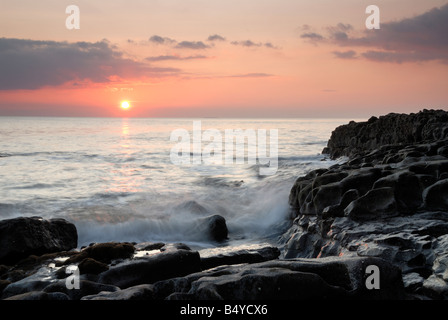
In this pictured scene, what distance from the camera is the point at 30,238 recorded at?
10.6m

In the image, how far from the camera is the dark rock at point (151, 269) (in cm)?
789

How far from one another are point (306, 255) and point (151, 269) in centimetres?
417

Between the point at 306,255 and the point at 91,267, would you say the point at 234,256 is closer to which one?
the point at 306,255

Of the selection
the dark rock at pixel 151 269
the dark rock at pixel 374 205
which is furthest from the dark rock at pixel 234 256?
the dark rock at pixel 374 205

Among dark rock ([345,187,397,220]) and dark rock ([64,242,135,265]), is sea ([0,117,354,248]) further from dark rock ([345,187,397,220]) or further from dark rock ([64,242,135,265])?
dark rock ([345,187,397,220])

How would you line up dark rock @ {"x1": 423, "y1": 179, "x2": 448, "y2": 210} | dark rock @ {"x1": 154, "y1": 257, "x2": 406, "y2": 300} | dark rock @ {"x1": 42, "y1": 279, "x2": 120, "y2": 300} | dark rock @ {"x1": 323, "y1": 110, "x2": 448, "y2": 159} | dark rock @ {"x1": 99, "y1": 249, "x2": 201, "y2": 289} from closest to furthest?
dark rock @ {"x1": 154, "y1": 257, "x2": 406, "y2": 300} → dark rock @ {"x1": 42, "y1": 279, "x2": 120, "y2": 300} → dark rock @ {"x1": 99, "y1": 249, "x2": 201, "y2": 289} → dark rock @ {"x1": 423, "y1": 179, "x2": 448, "y2": 210} → dark rock @ {"x1": 323, "y1": 110, "x2": 448, "y2": 159}

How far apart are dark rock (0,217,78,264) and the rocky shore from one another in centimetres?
3

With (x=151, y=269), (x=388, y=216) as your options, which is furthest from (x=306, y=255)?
(x=151, y=269)

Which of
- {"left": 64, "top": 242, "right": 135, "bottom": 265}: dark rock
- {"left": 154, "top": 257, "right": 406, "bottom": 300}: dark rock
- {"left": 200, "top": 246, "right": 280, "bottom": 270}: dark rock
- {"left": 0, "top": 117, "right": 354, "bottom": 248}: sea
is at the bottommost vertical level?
{"left": 0, "top": 117, "right": 354, "bottom": 248}: sea

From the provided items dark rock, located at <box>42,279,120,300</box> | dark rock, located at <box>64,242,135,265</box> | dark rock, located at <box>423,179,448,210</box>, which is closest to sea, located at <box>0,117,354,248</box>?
dark rock, located at <box>64,242,135,265</box>

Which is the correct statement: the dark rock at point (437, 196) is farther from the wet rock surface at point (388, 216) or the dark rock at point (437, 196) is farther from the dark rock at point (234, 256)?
the dark rock at point (234, 256)

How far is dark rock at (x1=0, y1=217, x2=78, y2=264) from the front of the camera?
10.3 meters

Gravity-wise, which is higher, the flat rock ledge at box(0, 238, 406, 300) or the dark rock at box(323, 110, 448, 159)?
the dark rock at box(323, 110, 448, 159)
